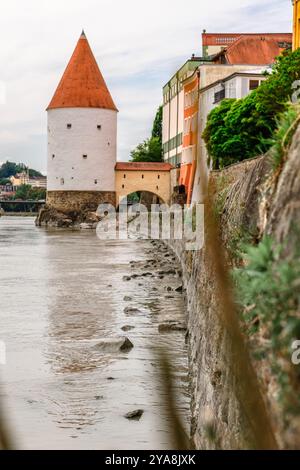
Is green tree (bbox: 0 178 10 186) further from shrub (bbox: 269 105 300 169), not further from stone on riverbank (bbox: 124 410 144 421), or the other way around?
shrub (bbox: 269 105 300 169)

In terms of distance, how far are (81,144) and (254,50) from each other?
16.6 metres

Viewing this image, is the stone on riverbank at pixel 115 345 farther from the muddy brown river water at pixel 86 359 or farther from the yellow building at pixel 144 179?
the yellow building at pixel 144 179

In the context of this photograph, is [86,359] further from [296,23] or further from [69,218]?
[69,218]

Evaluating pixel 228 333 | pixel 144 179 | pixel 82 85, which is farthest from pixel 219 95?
pixel 228 333

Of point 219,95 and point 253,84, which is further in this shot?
point 219,95

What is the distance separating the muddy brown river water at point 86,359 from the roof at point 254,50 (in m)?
18.9

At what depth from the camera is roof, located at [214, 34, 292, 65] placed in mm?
36312

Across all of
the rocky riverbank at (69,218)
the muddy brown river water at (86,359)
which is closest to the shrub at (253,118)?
the muddy brown river water at (86,359)

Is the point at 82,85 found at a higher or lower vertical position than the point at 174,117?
higher

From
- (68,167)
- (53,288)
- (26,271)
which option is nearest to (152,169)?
(68,167)

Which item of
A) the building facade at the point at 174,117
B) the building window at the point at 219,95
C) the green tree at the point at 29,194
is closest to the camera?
the building window at the point at 219,95

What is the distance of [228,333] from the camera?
132 cm

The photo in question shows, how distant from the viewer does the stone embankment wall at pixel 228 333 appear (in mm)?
2234

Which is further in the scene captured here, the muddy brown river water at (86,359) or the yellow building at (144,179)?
the yellow building at (144,179)
